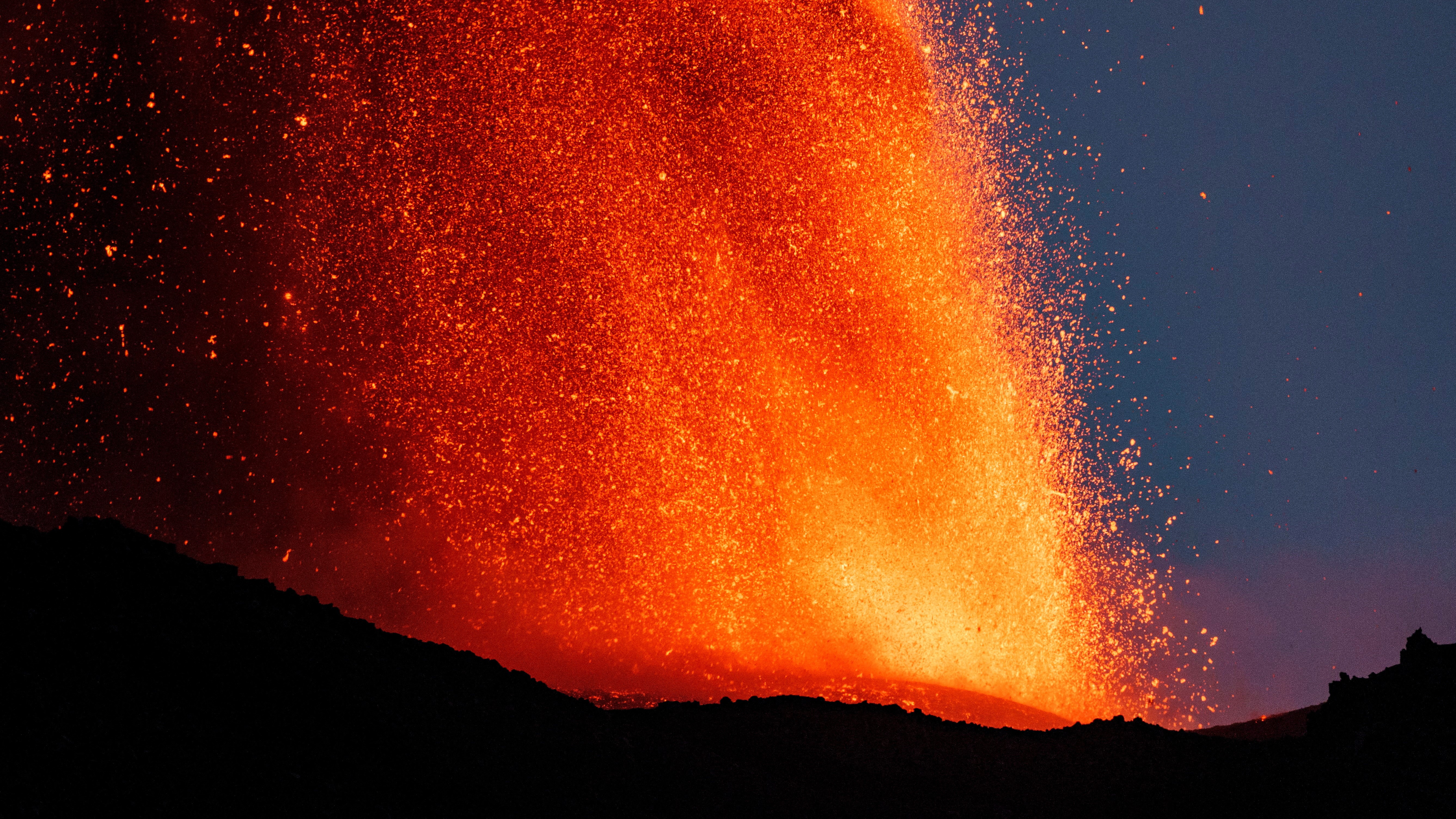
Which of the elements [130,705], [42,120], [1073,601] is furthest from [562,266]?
[130,705]

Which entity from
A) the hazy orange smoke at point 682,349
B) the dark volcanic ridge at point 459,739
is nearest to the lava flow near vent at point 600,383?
the hazy orange smoke at point 682,349

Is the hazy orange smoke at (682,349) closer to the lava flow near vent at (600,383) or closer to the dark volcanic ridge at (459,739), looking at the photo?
the lava flow near vent at (600,383)

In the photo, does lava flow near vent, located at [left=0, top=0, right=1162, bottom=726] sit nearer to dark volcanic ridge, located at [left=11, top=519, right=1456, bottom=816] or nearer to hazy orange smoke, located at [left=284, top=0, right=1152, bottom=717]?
hazy orange smoke, located at [left=284, top=0, right=1152, bottom=717]

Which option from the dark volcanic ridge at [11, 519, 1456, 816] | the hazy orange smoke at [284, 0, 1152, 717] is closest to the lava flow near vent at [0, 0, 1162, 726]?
the hazy orange smoke at [284, 0, 1152, 717]

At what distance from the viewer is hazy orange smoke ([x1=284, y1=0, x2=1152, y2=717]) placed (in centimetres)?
1304

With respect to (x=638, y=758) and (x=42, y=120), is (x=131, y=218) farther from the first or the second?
(x=638, y=758)

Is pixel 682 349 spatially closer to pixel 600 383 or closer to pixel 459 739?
pixel 600 383

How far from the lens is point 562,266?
13.5m

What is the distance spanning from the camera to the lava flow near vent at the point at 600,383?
513 inches

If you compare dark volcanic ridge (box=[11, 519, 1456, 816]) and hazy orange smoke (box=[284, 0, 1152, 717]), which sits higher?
→ hazy orange smoke (box=[284, 0, 1152, 717])

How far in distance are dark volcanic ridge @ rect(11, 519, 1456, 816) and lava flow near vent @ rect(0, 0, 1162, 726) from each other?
582cm

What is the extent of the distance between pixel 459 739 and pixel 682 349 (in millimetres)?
8770

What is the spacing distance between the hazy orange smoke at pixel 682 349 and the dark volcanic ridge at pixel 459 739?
19.2 ft

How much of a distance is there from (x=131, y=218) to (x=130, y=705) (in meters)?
11.1
